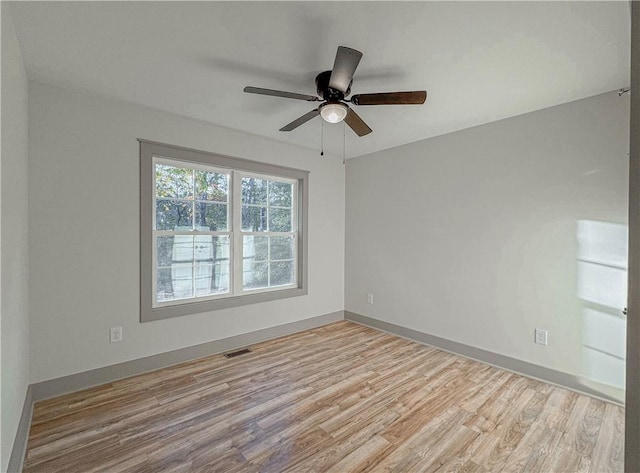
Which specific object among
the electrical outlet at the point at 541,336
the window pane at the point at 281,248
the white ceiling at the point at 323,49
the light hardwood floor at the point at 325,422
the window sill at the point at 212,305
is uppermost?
the white ceiling at the point at 323,49

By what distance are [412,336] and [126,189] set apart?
3.54m

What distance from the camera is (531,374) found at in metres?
2.88

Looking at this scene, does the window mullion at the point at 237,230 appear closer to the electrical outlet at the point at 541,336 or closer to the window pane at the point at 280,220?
the window pane at the point at 280,220

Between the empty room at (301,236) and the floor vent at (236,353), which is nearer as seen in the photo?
the empty room at (301,236)

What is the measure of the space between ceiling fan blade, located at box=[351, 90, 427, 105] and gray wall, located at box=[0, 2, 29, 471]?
2030 millimetres

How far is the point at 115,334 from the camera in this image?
2744mm

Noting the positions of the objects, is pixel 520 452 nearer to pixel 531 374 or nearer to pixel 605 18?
pixel 531 374

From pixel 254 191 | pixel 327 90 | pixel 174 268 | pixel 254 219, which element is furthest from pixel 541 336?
pixel 174 268

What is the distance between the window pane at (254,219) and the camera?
373 cm

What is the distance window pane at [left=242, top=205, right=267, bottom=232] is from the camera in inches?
147

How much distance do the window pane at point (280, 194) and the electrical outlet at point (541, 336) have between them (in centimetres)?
310

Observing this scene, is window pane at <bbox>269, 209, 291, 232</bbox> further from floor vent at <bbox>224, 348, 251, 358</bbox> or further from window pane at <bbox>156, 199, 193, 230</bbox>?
floor vent at <bbox>224, 348, 251, 358</bbox>

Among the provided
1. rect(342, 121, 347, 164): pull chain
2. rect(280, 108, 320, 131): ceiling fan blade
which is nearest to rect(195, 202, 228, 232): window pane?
rect(280, 108, 320, 131): ceiling fan blade

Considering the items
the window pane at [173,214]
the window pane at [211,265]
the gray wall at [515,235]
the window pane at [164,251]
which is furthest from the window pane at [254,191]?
the gray wall at [515,235]
